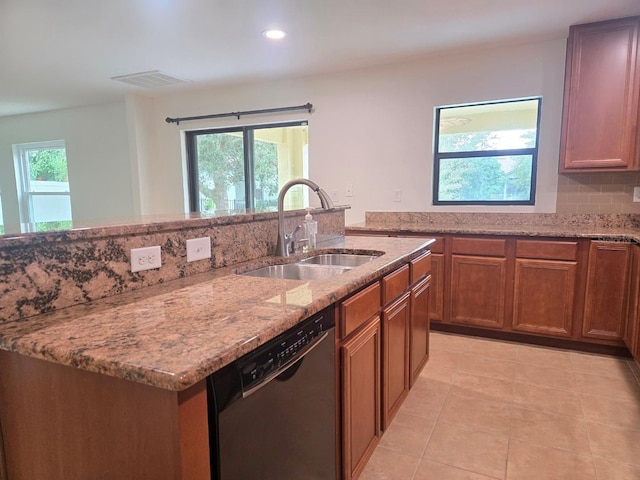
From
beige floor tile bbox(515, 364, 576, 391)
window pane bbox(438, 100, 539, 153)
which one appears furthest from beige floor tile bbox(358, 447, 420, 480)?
window pane bbox(438, 100, 539, 153)

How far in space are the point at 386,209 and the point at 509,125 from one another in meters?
1.30

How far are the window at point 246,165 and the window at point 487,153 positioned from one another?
1.46 meters

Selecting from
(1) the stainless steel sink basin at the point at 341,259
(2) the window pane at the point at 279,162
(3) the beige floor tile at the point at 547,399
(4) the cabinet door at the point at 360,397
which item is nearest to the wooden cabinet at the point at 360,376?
(4) the cabinet door at the point at 360,397

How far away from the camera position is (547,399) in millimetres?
2344

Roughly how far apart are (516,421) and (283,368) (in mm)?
1653

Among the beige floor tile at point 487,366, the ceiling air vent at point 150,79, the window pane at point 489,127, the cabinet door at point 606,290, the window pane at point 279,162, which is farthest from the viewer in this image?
the window pane at point 279,162

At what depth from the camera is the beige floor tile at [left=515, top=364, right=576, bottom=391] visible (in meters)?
2.52

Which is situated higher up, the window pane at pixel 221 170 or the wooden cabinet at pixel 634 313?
the window pane at pixel 221 170

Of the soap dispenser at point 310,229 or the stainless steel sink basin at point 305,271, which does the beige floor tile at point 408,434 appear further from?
the soap dispenser at point 310,229

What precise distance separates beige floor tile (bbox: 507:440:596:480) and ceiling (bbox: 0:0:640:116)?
2589mm

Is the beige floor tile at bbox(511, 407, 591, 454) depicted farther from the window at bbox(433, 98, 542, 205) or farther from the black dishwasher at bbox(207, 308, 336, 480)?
the window at bbox(433, 98, 542, 205)

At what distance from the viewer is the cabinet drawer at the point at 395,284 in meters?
1.80

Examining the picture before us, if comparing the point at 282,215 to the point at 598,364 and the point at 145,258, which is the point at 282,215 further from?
the point at 598,364

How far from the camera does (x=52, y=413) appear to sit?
0.94 m
